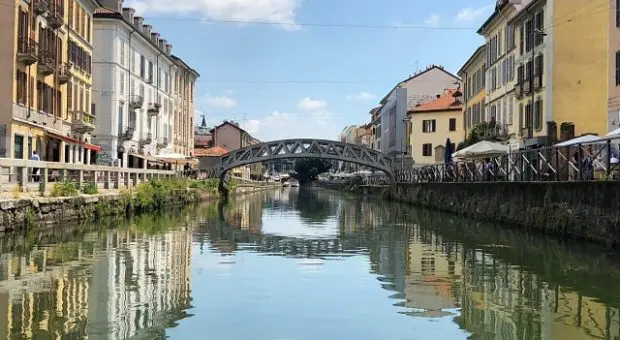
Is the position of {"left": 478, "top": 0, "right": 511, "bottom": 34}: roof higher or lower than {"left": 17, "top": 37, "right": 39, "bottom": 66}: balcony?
higher


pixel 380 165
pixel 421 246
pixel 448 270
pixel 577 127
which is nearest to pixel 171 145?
pixel 380 165

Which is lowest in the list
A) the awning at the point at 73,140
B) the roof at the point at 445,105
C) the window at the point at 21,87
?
the awning at the point at 73,140

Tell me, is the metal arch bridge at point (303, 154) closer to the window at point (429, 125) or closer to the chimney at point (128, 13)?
the window at point (429, 125)

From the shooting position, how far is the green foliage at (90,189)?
27.2 m

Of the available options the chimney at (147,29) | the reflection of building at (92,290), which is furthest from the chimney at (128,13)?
the reflection of building at (92,290)

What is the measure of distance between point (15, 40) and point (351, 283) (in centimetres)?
2604

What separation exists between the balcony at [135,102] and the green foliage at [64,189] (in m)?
31.9

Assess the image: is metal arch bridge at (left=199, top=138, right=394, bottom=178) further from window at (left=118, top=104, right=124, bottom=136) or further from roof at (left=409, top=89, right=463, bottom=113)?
window at (left=118, top=104, right=124, bottom=136)

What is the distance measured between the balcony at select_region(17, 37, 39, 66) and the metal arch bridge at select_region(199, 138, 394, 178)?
33359mm

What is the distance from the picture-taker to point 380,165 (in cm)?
6881

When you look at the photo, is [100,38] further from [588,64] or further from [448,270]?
[448,270]

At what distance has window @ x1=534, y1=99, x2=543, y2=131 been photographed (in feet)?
130

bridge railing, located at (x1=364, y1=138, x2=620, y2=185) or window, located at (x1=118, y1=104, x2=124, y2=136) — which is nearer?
bridge railing, located at (x1=364, y1=138, x2=620, y2=185)

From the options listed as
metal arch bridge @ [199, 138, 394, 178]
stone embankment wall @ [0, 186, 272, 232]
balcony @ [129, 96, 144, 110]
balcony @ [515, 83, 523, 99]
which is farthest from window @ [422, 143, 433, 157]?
stone embankment wall @ [0, 186, 272, 232]
